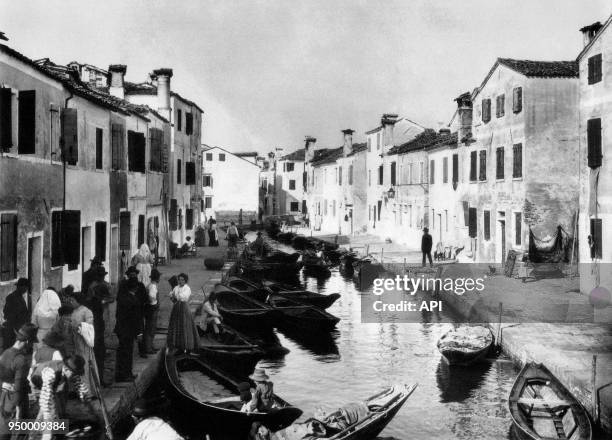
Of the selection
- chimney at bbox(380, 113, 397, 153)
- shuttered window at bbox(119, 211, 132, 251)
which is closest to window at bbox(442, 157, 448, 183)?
A: chimney at bbox(380, 113, 397, 153)

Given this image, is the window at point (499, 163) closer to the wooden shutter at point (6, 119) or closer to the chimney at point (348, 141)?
the wooden shutter at point (6, 119)

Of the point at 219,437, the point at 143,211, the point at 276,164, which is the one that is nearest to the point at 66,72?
the point at 143,211

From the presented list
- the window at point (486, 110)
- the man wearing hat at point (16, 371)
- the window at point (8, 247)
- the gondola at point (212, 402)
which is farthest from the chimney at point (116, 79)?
the man wearing hat at point (16, 371)

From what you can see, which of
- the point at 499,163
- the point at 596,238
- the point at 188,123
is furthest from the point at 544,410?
the point at 188,123

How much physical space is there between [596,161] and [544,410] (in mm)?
11163

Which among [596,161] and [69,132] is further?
[596,161]

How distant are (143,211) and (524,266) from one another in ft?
46.7

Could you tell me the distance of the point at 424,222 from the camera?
40094 mm

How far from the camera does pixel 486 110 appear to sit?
31406 millimetres

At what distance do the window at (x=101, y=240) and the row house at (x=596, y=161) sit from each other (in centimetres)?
1442

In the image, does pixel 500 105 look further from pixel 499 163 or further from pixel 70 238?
pixel 70 238

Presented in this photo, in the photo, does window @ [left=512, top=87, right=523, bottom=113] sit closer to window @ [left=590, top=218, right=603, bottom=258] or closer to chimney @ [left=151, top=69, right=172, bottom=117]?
window @ [left=590, top=218, right=603, bottom=258]

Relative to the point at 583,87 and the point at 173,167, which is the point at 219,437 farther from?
the point at 173,167

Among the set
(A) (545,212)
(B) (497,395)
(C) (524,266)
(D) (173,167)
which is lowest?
(B) (497,395)
